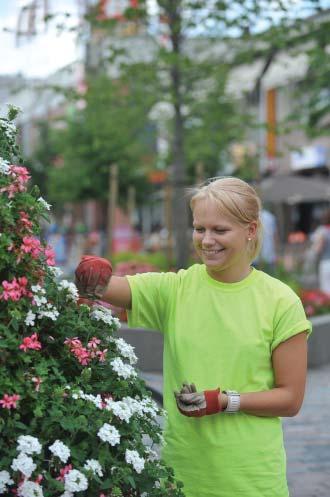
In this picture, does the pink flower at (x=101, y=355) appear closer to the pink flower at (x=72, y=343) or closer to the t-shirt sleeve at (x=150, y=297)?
the pink flower at (x=72, y=343)

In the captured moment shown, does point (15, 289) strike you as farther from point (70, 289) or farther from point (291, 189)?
point (291, 189)

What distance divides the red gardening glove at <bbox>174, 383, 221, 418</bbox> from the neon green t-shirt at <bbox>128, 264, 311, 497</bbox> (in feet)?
0.32

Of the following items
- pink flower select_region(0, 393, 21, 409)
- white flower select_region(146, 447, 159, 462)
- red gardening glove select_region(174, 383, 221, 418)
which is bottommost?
white flower select_region(146, 447, 159, 462)

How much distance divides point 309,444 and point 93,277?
12.1 feet

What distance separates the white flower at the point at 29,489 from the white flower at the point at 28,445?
6cm

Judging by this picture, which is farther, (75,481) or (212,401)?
(212,401)

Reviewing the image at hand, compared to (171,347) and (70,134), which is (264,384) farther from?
(70,134)

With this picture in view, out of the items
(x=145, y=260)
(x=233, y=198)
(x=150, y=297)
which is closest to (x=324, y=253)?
(x=145, y=260)

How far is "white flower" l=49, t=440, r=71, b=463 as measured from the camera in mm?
1999

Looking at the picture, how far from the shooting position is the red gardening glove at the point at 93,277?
8.01 feet

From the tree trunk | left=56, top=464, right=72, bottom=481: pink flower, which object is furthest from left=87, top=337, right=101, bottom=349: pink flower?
the tree trunk

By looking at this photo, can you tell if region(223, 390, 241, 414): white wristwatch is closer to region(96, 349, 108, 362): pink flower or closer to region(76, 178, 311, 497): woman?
region(76, 178, 311, 497): woman

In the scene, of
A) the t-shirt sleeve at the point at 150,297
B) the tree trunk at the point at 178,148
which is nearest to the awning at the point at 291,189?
the tree trunk at the point at 178,148

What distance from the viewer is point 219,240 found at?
7.90 ft
